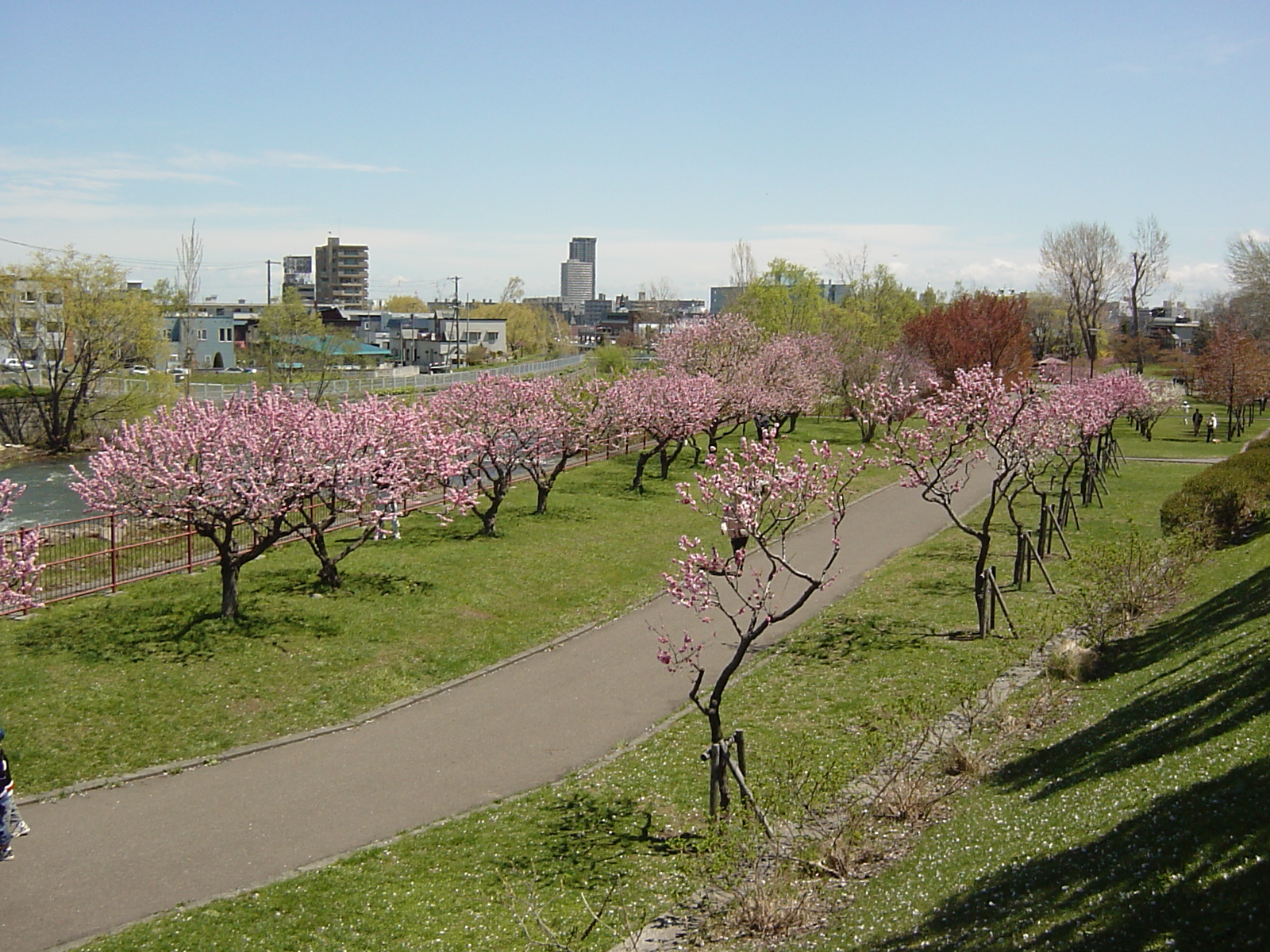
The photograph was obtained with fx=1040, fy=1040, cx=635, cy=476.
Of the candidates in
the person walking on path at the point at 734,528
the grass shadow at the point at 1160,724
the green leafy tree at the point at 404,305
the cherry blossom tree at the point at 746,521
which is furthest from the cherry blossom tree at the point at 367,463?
the green leafy tree at the point at 404,305

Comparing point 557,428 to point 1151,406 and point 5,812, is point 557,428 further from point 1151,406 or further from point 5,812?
point 1151,406

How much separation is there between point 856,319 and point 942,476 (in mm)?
47037

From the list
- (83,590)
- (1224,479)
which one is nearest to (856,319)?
(1224,479)

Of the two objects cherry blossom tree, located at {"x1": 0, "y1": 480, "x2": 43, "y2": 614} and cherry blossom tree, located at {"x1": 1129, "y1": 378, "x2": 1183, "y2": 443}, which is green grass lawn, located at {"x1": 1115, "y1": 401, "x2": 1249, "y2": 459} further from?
cherry blossom tree, located at {"x1": 0, "y1": 480, "x2": 43, "y2": 614}

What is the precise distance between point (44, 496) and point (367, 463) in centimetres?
2535

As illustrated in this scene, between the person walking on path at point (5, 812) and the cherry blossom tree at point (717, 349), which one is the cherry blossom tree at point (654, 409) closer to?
the cherry blossom tree at point (717, 349)

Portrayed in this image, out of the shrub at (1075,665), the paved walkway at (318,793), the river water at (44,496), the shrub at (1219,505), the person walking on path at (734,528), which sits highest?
the person walking on path at (734,528)

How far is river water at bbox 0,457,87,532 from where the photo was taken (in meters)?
32.7

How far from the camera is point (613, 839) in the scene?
10.8 meters

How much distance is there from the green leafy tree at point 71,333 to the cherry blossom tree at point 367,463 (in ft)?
108

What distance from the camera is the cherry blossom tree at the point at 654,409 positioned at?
33.6m

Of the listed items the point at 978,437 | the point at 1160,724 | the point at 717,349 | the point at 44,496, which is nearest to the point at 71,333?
the point at 44,496

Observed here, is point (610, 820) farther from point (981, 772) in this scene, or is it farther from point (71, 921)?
point (71, 921)

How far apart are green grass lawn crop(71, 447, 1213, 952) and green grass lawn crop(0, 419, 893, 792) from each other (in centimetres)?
409
